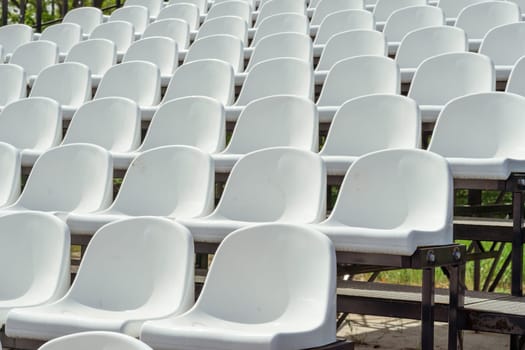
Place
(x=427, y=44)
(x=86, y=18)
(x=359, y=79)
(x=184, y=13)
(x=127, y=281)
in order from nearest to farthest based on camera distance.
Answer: (x=127, y=281), (x=359, y=79), (x=427, y=44), (x=184, y=13), (x=86, y=18)

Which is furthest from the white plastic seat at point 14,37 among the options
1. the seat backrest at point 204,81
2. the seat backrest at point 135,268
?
the seat backrest at point 135,268

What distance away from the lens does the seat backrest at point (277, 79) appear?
5.27 meters

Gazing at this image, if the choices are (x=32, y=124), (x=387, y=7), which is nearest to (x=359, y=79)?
(x=32, y=124)

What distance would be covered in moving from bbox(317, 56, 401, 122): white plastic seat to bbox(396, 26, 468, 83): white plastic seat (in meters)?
0.39

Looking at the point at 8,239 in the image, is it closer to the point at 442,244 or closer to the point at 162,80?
the point at 442,244

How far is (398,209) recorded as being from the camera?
11.6ft

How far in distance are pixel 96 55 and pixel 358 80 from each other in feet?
7.54

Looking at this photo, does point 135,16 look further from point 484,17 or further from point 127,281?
point 127,281

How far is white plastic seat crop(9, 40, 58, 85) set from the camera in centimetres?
689

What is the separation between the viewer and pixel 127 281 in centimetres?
336

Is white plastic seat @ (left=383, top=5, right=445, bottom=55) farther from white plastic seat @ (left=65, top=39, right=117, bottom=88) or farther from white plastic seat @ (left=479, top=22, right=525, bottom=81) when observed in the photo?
white plastic seat @ (left=65, top=39, right=117, bottom=88)

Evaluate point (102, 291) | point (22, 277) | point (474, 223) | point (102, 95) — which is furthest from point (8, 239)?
point (102, 95)

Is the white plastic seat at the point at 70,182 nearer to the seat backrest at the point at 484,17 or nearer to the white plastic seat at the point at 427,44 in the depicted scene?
the white plastic seat at the point at 427,44

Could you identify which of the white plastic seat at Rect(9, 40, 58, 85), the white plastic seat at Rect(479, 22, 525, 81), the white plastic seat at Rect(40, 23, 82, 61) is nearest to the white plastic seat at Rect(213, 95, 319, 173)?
the white plastic seat at Rect(479, 22, 525, 81)
